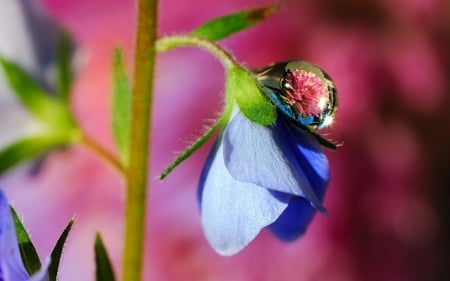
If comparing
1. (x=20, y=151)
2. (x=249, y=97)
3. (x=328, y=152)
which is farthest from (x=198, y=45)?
(x=328, y=152)

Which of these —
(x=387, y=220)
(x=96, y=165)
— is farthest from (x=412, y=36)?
(x=96, y=165)

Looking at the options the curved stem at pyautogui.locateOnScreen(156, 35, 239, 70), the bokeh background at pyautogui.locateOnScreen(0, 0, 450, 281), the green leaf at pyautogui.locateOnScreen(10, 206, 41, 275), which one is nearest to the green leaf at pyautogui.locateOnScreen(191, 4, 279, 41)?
Answer: the curved stem at pyautogui.locateOnScreen(156, 35, 239, 70)

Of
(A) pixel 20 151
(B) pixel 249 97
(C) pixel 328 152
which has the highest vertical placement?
(B) pixel 249 97

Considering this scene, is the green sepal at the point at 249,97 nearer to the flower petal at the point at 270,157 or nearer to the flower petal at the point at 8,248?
the flower petal at the point at 270,157

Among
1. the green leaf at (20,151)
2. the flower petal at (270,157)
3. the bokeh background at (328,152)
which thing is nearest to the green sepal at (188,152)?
the flower petal at (270,157)

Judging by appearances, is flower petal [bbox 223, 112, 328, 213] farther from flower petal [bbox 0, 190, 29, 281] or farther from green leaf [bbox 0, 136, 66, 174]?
green leaf [bbox 0, 136, 66, 174]

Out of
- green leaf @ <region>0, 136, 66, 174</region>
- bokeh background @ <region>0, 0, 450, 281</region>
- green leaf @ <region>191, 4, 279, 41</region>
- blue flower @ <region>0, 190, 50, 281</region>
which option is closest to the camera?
blue flower @ <region>0, 190, 50, 281</region>

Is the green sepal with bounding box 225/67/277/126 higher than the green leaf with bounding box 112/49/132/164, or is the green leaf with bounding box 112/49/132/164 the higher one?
the green sepal with bounding box 225/67/277/126

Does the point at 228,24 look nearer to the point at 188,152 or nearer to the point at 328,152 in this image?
the point at 188,152
